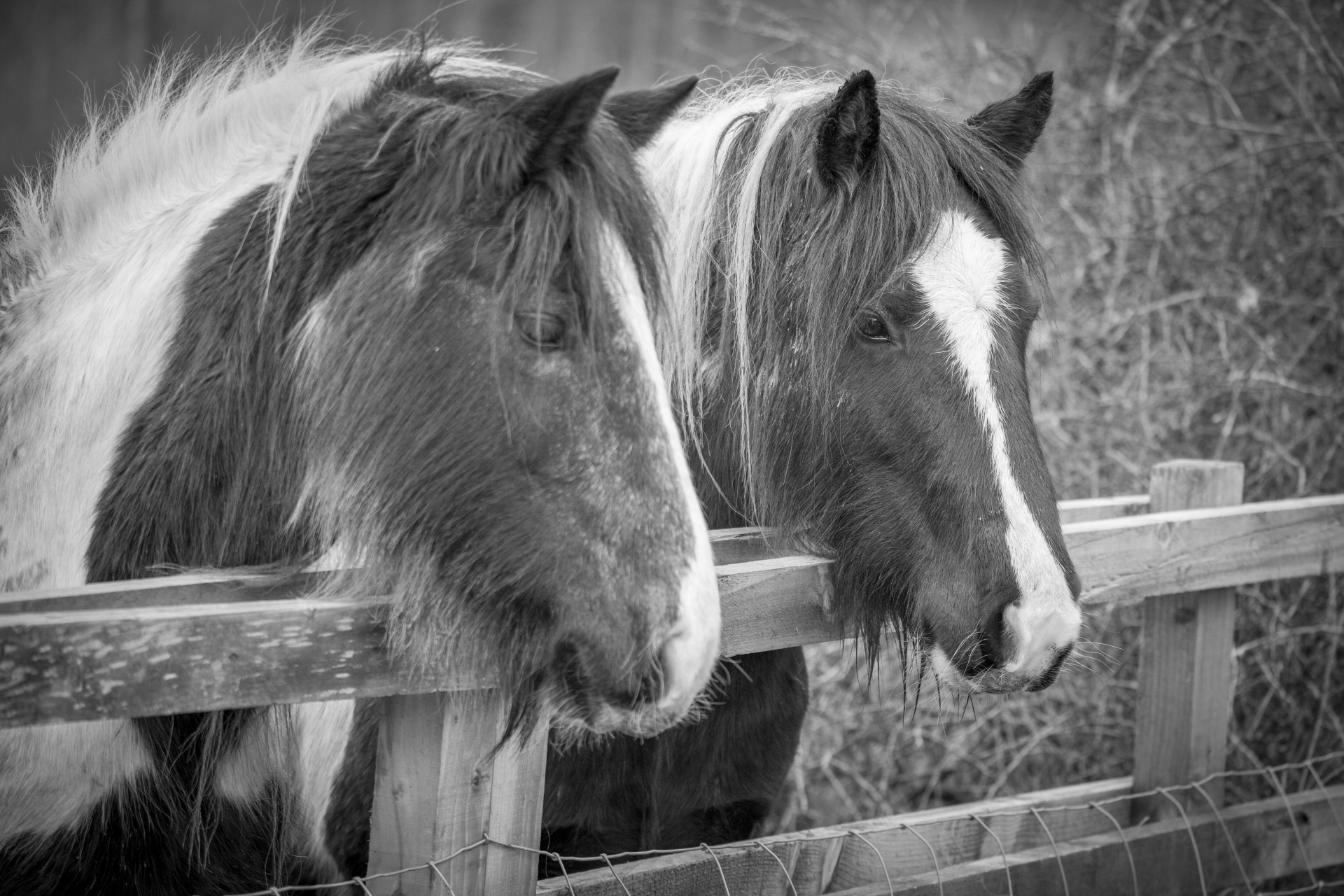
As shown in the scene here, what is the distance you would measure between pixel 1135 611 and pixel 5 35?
20.8ft

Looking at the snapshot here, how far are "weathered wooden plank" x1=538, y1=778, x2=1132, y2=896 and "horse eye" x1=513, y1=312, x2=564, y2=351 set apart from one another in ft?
3.17

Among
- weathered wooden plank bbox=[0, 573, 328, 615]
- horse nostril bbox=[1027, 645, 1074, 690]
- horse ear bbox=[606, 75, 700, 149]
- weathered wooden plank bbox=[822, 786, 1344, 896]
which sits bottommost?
weathered wooden plank bbox=[822, 786, 1344, 896]

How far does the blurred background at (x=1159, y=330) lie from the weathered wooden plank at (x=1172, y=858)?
100cm

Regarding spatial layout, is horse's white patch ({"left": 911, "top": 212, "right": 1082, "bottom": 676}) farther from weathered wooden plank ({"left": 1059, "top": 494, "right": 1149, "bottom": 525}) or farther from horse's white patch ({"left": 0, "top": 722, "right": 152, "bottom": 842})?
horse's white patch ({"left": 0, "top": 722, "right": 152, "bottom": 842})

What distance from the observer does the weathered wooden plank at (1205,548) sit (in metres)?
2.57

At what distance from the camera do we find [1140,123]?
545 cm

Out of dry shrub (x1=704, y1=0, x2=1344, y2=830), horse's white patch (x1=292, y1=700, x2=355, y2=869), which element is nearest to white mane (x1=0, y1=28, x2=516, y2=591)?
horse's white patch (x1=292, y1=700, x2=355, y2=869)

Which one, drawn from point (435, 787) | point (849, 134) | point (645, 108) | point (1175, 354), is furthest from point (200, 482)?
point (1175, 354)

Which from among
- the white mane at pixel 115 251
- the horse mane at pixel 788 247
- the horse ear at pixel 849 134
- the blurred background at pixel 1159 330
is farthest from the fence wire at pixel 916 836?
the horse ear at pixel 849 134

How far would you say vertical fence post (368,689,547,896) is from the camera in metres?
1.71

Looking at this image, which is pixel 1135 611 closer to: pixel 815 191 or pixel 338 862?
pixel 815 191

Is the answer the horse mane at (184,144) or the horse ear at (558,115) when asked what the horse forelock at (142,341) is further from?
the horse ear at (558,115)

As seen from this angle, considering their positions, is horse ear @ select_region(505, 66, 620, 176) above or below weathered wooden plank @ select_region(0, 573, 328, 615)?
above

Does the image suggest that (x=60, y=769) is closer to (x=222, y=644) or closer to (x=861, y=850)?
(x=222, y=644)
